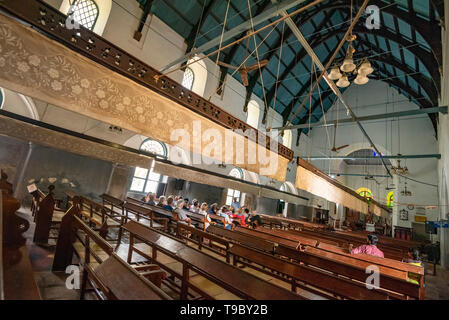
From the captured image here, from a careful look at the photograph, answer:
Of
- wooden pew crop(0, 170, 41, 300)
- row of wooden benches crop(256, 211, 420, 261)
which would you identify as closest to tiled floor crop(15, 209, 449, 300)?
wooden pew crop(0, 170, 41, 300)

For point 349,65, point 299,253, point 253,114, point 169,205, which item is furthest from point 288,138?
point 299,253

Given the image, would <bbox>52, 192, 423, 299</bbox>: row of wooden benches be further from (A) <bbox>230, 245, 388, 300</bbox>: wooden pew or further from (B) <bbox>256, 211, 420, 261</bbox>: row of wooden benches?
(B) <bbox>256, 211, 420, 261</bbox>: row of wooden benches

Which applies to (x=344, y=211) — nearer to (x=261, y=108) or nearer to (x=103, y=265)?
(x=261, y=108)

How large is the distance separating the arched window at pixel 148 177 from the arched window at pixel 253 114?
18.8ft

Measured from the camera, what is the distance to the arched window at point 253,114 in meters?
12.7

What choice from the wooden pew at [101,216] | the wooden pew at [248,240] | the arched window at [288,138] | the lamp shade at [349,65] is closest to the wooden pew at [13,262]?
the wooden pew at [101,216]

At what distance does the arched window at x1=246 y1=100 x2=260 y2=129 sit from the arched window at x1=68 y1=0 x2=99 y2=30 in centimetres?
841

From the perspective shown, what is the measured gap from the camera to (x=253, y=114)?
13.0 meters

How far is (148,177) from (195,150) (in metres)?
7.72

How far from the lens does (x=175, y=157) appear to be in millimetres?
9219

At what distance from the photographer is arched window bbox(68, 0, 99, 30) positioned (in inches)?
260

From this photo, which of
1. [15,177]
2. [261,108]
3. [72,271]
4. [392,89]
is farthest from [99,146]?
[392,89]

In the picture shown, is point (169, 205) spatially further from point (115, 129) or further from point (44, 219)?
point (115, 129)
